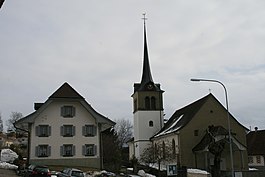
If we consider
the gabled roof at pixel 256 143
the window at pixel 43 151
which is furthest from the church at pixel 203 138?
the window at pixel 43 151

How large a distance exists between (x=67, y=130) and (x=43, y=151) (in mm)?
3967

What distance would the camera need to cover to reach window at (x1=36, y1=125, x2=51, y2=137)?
4969cm

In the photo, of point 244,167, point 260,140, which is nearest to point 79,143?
point 244,167

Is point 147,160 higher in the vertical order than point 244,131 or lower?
lower

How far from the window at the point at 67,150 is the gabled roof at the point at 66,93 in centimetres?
629

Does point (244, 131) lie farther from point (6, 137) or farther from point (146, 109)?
point (6, 137)

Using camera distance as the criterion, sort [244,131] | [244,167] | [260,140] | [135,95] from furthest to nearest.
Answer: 1. [135,95]
2. [260,140]
3. [244,131]
4. [244,167]

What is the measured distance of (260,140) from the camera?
71875 millimetres

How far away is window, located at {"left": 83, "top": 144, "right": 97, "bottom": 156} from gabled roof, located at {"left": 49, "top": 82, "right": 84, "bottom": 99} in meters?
6.41

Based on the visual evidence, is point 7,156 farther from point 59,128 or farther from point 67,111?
point 67,111

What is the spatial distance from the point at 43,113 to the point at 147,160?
20667 mm

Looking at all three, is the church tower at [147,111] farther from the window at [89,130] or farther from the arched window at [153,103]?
the window at [89,130]

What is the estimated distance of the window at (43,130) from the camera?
4969 cm

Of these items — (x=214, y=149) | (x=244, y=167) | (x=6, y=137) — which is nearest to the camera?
(x=214, y=149)
